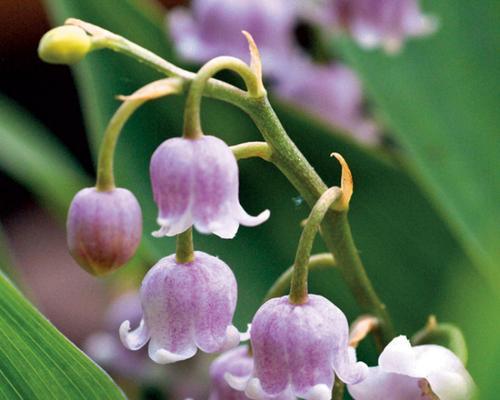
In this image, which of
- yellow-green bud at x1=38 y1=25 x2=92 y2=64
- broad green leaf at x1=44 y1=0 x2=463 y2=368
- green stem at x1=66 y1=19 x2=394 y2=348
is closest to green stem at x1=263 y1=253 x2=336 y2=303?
green stem at x1=66 y1=19 x2=394 y2=348

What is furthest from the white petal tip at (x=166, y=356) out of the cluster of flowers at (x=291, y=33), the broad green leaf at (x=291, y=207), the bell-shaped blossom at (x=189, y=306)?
the cluster of flowers at (x=291, y=33)

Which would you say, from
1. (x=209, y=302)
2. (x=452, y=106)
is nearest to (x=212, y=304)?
(x=209, y=302)

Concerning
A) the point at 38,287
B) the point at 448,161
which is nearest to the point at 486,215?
the point at 448,161

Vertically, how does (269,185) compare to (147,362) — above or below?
above

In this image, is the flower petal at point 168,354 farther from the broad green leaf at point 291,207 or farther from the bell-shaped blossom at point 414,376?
the broad green leaf at point 291,207

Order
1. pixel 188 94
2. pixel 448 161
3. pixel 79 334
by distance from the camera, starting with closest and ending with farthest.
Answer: pixel 188 94 → pixel 448 161 → pixel 79 334

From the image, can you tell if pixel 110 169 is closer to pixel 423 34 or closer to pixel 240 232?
pixel 240 232

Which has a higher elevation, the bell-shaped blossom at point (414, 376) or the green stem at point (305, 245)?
the green stem at point (305, 245)

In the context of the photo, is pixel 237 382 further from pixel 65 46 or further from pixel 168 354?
pixel 65 46
